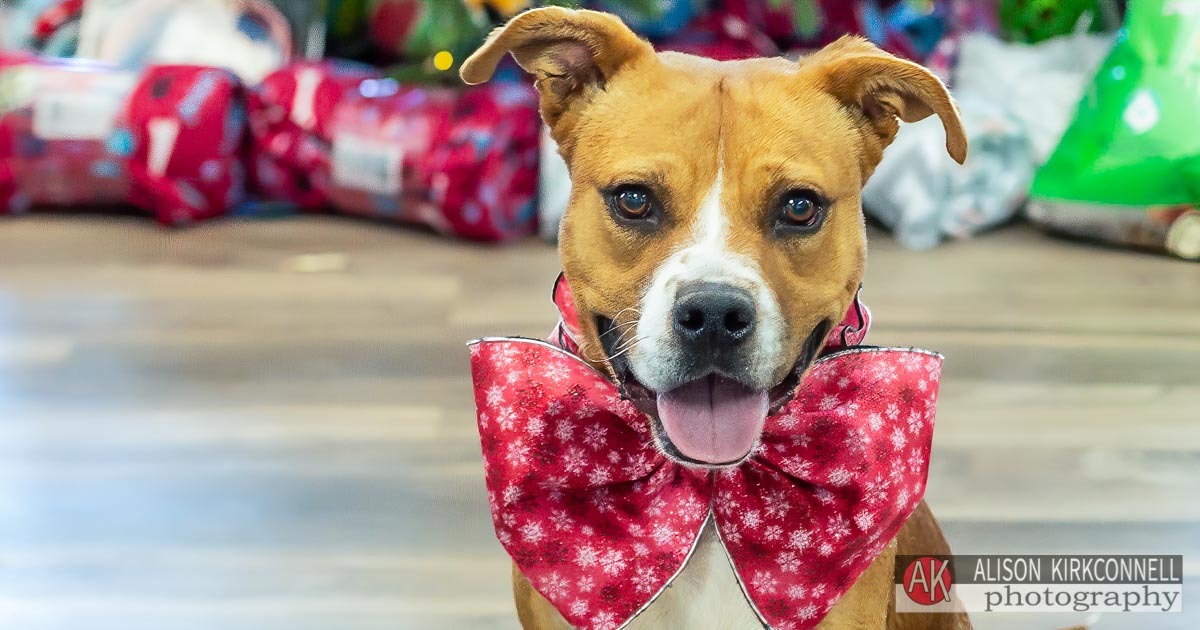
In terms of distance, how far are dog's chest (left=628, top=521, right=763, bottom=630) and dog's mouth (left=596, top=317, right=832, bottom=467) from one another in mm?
123

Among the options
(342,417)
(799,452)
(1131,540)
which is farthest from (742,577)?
(342,417)

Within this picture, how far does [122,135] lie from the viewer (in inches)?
135

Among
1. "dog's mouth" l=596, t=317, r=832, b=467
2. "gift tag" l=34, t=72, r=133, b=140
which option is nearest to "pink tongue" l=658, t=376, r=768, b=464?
"dog's mouth" l=596, t=317, r=832, b=467

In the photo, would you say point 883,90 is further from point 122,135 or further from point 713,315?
point 122,135

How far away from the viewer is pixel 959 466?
7.13 feet

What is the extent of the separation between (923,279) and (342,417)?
5.37 ft

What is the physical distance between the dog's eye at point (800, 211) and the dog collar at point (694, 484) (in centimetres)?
15

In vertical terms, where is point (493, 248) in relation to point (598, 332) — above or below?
below

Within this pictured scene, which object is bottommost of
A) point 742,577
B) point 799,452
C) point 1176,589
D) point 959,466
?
point 959,466

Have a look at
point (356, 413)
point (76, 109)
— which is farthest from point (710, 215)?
point (76, 109)

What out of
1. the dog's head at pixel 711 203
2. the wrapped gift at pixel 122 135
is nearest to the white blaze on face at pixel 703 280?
the dog's head at pixel 711 203

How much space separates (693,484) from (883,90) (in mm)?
452

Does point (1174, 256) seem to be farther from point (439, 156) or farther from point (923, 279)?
point (439, 156)

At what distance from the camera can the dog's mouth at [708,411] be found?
43.6 inches
